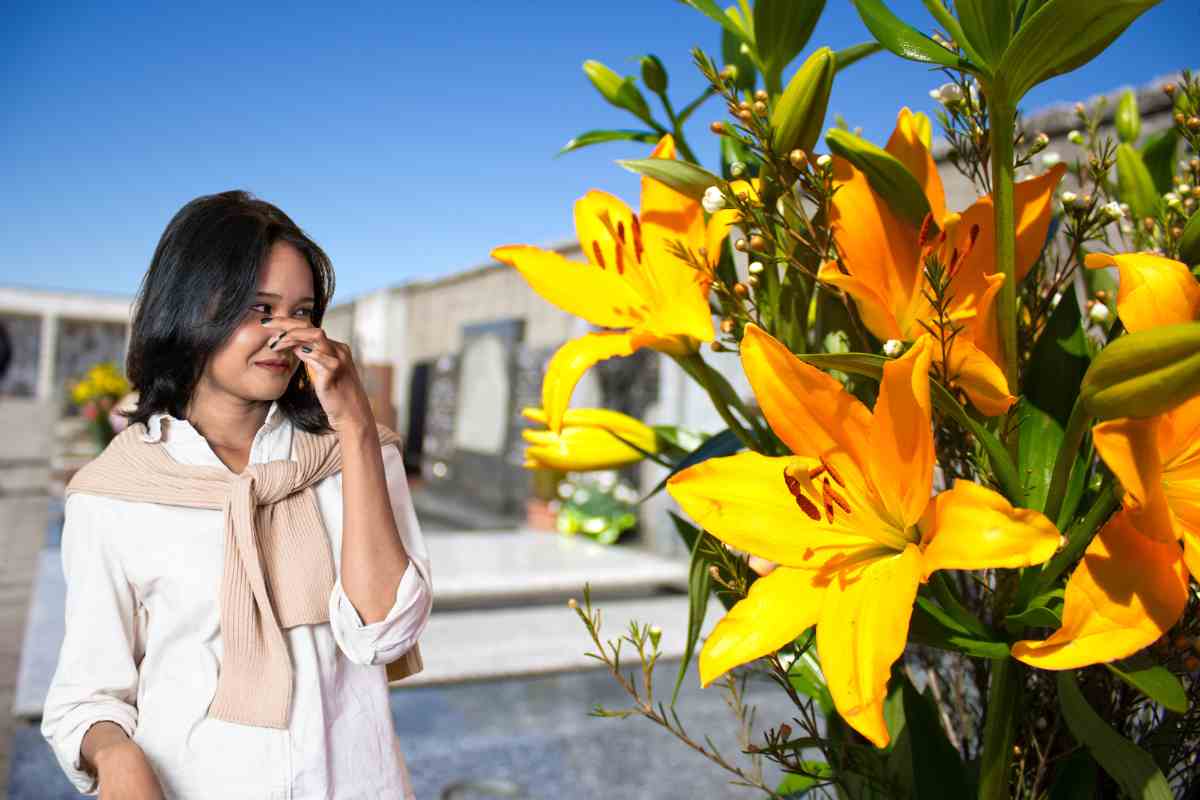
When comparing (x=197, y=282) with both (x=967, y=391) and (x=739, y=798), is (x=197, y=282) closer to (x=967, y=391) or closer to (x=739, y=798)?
(x=967, y=391)

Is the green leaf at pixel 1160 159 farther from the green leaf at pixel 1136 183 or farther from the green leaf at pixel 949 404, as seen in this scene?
the green leaf at pixel 949 404

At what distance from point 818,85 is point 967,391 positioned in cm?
21

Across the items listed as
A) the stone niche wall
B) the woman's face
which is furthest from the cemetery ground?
the stone niche wall

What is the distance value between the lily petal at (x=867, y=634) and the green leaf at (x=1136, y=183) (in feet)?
1.64

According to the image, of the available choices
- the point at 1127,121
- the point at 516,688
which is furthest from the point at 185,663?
the point at 516,688

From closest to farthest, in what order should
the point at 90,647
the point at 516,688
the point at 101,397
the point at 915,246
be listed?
the point at 915,246 < the point at 90,647 < the point at 516,688 < the point at 101,397

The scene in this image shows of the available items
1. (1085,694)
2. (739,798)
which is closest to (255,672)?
(1085,694)

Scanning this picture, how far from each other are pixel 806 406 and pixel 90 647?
59 centimetres

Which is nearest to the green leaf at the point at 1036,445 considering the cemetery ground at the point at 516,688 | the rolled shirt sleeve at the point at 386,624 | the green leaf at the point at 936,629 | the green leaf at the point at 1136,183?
the green leaf at the point at 936,629

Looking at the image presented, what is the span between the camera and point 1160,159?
925 mm

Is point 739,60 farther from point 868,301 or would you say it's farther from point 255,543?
point 255,543

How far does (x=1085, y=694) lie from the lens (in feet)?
2.48

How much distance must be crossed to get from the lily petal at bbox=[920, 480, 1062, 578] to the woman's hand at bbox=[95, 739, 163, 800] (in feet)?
1.87

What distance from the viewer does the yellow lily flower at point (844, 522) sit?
0.50 metres
